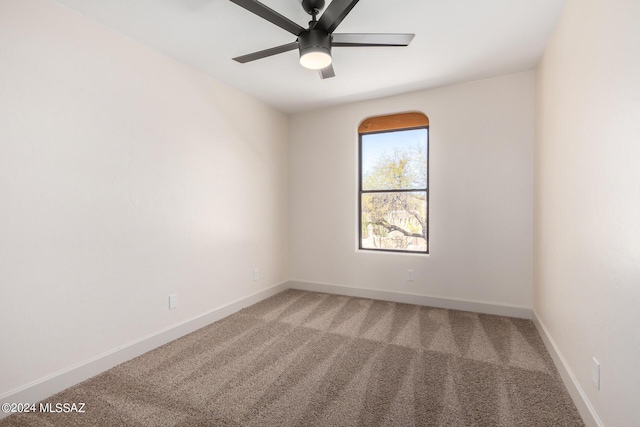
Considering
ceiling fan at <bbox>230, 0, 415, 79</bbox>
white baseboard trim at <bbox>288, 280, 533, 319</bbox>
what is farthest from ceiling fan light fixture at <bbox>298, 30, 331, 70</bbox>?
white baseboard trim at <bbox>288, 280, 533, 319</bbox>

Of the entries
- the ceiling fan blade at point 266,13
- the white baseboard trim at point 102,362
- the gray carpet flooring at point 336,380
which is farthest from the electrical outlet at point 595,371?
the white baseboard trim at point 102,362

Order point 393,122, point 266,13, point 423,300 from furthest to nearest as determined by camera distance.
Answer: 1. point 393,122
2. point 423,300
3. point 266,13

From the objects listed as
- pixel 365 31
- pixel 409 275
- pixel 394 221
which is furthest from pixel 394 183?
pixel 365 31

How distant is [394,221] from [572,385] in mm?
2313

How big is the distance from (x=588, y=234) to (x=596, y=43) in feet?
3.38

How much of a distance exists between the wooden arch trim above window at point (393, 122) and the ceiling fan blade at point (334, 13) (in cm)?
206

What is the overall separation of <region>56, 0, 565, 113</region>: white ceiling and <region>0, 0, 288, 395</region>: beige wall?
267 millimetres

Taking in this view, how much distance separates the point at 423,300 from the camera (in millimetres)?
3486

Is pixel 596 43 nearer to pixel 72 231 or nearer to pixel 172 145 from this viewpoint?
pixel 172 145

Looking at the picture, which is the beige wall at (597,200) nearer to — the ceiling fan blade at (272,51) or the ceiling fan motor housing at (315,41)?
the ceiling fan motor housing at (315,41)

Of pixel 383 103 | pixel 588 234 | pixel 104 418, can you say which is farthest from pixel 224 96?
pixel 588 234

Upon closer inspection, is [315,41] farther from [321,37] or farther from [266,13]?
[266,13]

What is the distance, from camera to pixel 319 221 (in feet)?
13.6

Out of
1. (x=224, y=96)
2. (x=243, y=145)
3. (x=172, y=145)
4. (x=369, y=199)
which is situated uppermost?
(x=224, y=96)
